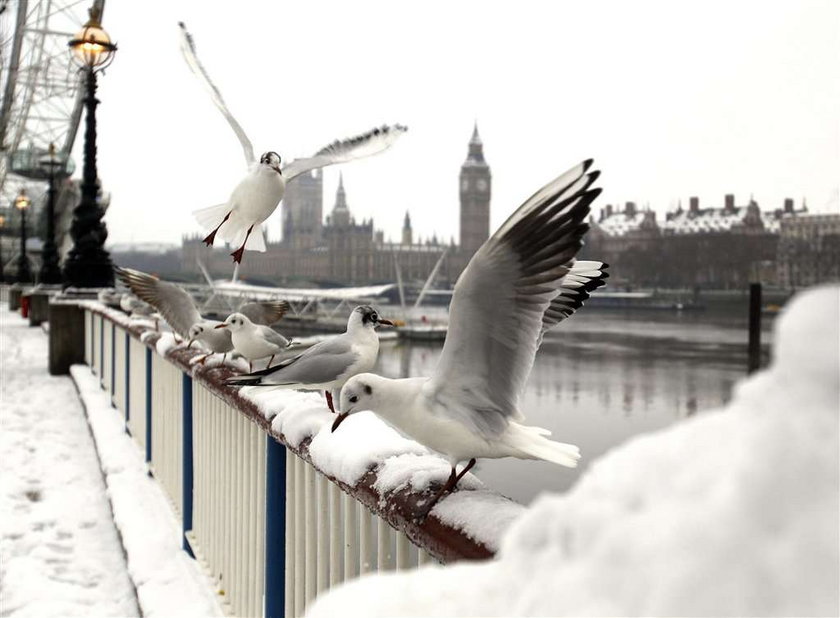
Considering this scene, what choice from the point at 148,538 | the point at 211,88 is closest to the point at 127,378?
the point at 148,538

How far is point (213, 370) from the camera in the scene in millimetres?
2723

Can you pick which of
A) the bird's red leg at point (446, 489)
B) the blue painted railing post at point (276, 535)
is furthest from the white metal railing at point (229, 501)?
the bird's red leg at point (446, 489)

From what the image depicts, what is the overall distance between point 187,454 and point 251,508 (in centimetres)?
106

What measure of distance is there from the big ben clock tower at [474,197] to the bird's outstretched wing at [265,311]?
85.3 metres

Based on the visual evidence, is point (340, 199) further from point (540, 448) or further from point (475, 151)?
point (540, 448)

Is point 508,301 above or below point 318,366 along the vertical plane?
above

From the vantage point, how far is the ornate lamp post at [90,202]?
7668 mm

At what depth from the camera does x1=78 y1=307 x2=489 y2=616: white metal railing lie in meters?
1.57

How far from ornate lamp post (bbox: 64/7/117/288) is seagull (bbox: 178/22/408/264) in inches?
230

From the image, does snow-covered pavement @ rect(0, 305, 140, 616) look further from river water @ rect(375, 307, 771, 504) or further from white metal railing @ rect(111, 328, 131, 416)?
river water @ rect(375, 307, 771, 504)

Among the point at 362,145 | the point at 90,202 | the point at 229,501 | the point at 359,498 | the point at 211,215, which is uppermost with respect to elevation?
the point at 90,202

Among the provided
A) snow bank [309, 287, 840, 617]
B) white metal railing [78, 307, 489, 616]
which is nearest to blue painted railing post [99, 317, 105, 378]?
white metal railing [78, 307, 489, 616]

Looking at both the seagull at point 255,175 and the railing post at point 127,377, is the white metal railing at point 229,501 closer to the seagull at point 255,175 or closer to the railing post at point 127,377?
the seagull at point 255,175

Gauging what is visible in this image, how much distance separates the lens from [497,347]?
3.59ft
